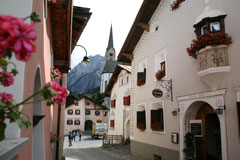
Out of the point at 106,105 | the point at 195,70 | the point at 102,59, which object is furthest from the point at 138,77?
the point at 102,59

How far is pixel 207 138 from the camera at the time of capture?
32.2ft

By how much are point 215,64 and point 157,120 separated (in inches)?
222

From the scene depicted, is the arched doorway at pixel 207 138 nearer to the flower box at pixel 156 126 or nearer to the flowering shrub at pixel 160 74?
the flower box at pixel 156 126

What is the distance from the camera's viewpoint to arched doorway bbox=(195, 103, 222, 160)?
964 centimetres

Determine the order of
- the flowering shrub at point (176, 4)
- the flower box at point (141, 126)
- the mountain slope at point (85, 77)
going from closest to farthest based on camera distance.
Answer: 1. the flowering shrub at point (176, 4)
2. the flower box at point (141, 126)
3. the mountain slope at point (85, 77)

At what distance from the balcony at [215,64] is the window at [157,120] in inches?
191

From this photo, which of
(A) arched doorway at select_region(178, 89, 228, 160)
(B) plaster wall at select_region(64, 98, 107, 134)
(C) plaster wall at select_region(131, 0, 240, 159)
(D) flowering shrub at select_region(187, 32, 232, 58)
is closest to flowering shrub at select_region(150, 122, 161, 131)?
(C) plaster wall at select_region(131, 0, 240, 159)

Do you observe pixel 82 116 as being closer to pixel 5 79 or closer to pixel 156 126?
pixel 156 126

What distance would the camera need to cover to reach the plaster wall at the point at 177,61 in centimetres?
757

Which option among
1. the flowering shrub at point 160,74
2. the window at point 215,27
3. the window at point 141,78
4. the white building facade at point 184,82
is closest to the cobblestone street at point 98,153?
the white building facade at point 184,82

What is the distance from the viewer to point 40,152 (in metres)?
5.12

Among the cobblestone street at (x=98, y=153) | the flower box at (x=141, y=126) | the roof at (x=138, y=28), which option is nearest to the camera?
the roof at (x=138, y=28)

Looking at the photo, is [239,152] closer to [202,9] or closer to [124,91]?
[202,9]

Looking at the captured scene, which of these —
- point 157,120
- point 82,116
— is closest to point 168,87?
point 157,120
